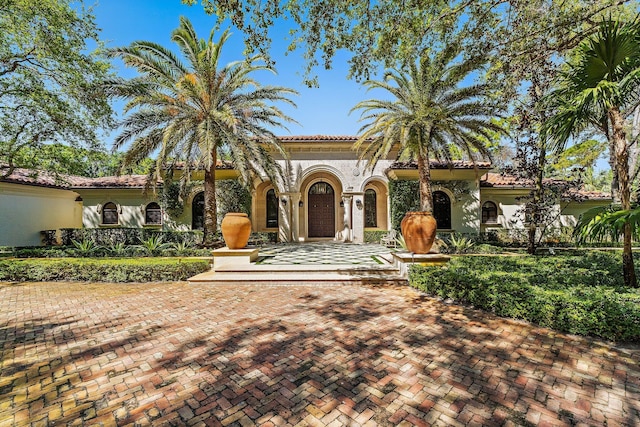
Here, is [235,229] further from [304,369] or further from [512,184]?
[512,184]

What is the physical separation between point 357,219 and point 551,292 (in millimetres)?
13810

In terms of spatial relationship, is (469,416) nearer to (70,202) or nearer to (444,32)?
(444,32)

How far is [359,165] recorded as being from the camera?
19.0 m

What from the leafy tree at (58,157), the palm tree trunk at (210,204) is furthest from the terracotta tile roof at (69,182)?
the palm tree trunk at (210,204)

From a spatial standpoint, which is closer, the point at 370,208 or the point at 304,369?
the point at 304,369

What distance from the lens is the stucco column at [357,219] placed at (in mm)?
18812

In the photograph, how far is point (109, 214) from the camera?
19.8m

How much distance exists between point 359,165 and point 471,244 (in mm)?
8084

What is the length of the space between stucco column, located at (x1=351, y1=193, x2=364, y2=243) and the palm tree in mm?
12790

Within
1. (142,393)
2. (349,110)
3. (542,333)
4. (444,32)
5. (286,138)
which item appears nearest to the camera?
(142,393)

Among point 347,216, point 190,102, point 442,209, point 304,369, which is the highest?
point 190,102

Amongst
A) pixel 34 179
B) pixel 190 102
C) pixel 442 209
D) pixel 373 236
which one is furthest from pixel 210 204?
pixel 442 209

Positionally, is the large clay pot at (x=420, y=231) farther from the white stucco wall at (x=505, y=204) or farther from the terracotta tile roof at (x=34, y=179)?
the terracotta tile roof at (x=34, y=179)

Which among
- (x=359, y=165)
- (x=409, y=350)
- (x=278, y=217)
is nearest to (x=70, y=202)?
(x=278, y=217)
